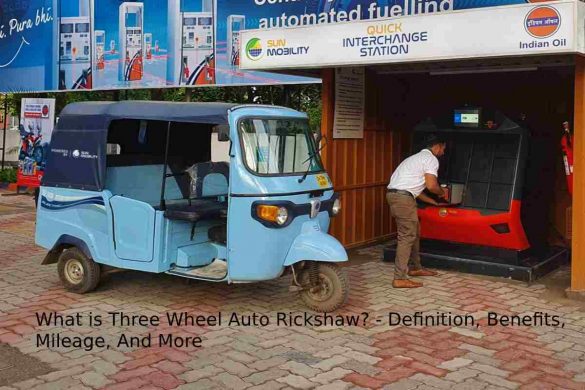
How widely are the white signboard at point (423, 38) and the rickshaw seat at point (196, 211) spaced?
6.31ft

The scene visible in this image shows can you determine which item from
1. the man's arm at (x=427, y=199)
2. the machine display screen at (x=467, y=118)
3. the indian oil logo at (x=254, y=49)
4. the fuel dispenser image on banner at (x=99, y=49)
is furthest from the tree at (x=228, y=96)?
the man's arm at (x=427, y=199)

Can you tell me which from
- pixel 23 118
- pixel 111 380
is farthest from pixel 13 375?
pixel 23 118

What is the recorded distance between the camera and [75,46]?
1386 cm

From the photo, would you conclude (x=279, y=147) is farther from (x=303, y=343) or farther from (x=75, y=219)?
(x=75, y=219)

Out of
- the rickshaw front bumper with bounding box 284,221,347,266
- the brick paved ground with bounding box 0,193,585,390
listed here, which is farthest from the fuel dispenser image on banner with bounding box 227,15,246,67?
the rickshaw front bumper with bounding box 284,221,347,266

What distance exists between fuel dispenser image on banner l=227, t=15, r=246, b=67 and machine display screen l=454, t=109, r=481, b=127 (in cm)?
458

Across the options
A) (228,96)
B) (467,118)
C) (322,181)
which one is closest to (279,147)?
(322,181)

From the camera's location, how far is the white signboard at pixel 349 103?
27.0 feet

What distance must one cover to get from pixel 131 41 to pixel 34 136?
12.4 ft

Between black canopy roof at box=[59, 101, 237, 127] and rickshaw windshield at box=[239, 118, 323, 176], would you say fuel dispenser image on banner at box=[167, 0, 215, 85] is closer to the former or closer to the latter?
black canopy roof at box=[59, 101, 237, 127]

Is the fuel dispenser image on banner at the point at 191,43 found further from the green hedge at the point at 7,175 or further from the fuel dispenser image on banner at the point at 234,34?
the green hedge at the point at 7,175

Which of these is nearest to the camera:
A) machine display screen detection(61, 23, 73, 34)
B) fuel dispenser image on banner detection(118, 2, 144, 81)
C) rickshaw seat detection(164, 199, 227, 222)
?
rickshaw seat detection(164, 199, 227, 222)

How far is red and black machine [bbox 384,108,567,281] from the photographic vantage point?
7.23m

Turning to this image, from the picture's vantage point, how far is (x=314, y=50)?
7.05m
